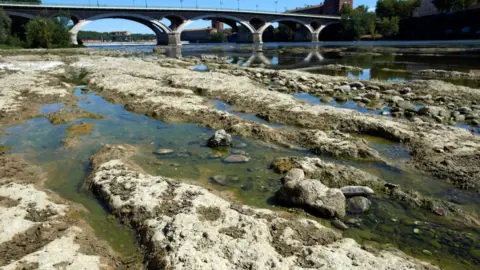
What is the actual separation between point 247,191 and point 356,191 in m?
2.45

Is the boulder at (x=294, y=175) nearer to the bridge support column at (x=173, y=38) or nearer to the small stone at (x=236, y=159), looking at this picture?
the small stone at (x=236, y=159)

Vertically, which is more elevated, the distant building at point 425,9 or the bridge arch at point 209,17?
the distant building at point 425,9

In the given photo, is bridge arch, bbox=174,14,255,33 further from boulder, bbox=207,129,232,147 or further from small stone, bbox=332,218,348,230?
small stone, bbox=332,218,348,230

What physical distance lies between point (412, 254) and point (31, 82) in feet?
78.8

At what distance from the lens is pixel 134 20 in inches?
4215

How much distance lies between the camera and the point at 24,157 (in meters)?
9.15

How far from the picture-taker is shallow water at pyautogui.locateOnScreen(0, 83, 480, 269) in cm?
541

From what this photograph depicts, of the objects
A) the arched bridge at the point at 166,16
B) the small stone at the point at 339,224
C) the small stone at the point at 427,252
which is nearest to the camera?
the small stone at the point at 427,252

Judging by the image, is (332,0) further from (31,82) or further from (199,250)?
(199,250)

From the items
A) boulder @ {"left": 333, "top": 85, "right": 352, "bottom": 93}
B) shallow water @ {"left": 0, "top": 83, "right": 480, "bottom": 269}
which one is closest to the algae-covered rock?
shallow water @ {"left": 0, "top": 83, "right": 480, "bottom": 269}

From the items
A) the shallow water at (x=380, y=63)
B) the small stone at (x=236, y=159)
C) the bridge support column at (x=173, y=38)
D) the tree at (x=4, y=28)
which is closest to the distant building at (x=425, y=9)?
the shallow water at (x=380, y=63)

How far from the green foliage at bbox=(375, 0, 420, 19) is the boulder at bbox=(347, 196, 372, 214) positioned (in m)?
149

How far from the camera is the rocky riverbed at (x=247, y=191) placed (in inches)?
186

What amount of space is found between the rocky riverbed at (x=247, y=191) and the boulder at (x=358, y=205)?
3 cm
